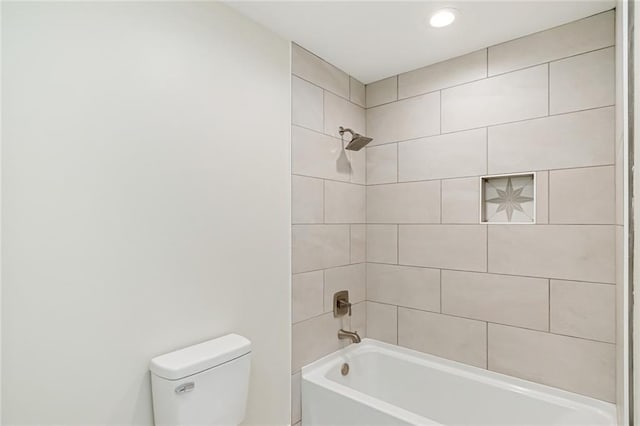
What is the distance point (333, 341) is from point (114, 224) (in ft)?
5.26

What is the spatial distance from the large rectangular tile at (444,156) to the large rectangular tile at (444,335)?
94 centimetres

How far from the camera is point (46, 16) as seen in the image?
118 cm

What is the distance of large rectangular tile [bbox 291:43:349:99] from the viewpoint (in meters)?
2.13

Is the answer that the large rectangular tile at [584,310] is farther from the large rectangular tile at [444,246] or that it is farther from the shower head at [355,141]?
the shower head at [355,141]

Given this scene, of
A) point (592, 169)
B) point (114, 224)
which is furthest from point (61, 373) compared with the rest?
point (592, 169)

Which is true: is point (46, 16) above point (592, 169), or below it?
above

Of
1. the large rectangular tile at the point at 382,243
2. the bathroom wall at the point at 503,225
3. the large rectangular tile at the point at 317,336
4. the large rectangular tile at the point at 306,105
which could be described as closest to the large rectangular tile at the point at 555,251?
the bathroom wall at the point at 503,225

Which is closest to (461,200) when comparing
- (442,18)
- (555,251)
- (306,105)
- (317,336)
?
(555,251)

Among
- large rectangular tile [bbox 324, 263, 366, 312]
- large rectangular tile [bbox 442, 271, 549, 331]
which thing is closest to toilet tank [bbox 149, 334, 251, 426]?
large rectangular tile [bbox 324, 263, 366, 312]

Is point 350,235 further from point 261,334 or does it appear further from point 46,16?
point 46,16

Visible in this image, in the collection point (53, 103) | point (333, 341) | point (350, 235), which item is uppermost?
point (53, 103)

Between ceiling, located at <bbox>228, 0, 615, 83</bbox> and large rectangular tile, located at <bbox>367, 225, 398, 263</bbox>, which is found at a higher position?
ceiling, located at <bbox>228, 0, 615, 83</bbox>

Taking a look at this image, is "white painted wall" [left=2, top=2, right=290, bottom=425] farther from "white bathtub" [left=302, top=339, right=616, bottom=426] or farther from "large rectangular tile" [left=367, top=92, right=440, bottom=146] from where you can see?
"large rectangular tile" [left=367, top=92, right=440, bottom=146]

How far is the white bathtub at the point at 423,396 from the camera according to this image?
70.9 inches
